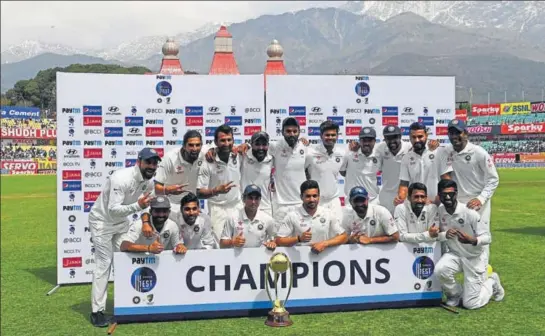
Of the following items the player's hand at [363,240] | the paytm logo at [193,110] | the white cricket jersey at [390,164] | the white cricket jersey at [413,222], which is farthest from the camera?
the paytm logo at [193,110]

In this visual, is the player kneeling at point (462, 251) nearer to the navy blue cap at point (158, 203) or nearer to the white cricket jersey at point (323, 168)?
the white cricket jersey at point (323, 168)

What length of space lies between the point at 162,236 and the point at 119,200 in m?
0.63

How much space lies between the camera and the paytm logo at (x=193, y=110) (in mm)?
8609

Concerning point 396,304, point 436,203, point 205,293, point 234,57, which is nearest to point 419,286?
point 396,304

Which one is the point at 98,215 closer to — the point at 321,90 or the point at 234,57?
the point at 321,90

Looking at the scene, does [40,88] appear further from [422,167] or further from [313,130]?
[422,167]

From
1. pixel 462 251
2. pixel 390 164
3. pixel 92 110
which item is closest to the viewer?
pixel 462 251

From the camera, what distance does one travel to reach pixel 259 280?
247 inches

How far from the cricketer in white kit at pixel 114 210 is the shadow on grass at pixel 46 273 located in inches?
101

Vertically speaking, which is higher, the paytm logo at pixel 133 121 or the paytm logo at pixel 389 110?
the paytm logo at pixel 389 110

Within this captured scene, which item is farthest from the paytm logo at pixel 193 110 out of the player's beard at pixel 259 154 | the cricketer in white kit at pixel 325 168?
the cricketer in white kit at pixel 325 168

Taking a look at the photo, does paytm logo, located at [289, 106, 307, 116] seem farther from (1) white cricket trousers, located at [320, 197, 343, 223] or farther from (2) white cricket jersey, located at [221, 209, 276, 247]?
(2) white cricket jersey, located at [221, 209, 276, 247]

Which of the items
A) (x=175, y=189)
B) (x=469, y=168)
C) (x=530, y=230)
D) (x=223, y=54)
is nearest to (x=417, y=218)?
(x=469, y=168)

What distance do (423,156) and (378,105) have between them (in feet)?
7.47
